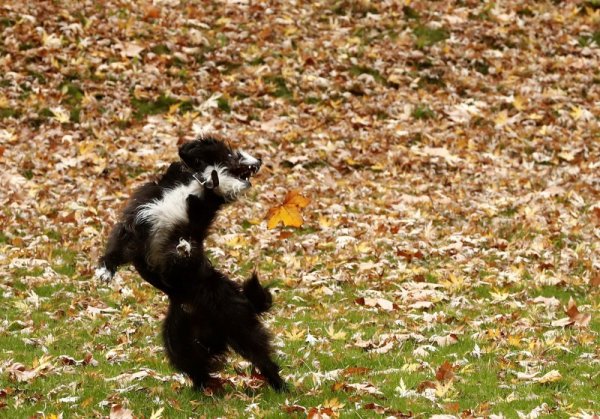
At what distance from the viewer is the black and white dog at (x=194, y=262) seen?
6750mm

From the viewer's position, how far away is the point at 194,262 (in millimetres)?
6777

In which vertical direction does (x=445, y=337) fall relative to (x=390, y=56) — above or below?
above

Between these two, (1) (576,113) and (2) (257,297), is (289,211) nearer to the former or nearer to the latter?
(2) (257,297)

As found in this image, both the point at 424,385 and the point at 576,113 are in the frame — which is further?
the point at 576,113

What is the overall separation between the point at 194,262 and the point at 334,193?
9335 millimetres

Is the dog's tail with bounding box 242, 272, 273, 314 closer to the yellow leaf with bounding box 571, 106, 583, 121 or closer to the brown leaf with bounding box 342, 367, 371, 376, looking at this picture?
the brown leaf with bounding box 342, 367, 371, 376

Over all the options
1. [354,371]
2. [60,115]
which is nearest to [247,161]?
[354,371]

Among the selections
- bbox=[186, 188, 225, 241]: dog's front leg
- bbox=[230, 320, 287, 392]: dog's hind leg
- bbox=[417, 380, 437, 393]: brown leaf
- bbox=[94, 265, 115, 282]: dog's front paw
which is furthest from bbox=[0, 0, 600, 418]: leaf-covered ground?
bbox=[186, 188, 225, 241]: dog's front leg

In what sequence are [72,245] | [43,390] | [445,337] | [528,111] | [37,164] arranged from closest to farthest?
[43,390]
[445,337]
[72,245]
[37,164]
[528,111]

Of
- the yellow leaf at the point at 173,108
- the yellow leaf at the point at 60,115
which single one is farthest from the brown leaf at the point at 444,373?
the yellow leaf at the point at 60,115

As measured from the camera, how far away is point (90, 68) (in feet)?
66.1

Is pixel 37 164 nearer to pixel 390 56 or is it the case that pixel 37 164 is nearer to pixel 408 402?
pixel 390 56

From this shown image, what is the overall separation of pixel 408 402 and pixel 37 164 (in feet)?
37.2

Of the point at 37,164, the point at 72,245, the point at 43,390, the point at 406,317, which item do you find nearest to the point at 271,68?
the point at 37,164
